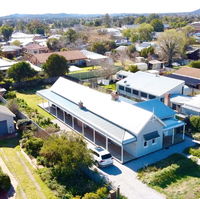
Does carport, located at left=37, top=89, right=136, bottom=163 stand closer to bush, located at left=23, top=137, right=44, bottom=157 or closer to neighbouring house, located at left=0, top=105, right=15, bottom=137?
bush, located at left=23, top=137, right=44, bottom=157

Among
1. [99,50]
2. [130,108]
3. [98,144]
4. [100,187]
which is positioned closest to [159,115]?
[130,108]

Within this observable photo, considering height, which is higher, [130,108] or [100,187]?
[130,108]

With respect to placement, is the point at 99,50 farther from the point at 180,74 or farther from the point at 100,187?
the point at 100,187

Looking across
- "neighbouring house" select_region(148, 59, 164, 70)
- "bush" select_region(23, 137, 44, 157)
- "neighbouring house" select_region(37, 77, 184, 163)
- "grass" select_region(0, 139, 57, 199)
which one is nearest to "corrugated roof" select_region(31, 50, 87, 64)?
"neighbouring house" select_region(148, 59, 164, 70)

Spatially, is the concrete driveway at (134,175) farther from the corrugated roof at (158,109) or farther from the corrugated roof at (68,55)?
the corrugated roof at (68,55)

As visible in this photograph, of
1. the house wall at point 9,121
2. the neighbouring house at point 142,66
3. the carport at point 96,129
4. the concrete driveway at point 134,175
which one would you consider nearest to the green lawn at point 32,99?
the carport at point 96,129

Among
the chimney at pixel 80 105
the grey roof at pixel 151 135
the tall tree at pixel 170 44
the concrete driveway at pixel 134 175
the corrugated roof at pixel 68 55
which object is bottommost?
the concrete driveway at pixel 134 175

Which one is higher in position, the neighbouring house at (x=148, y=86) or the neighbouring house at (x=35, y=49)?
the neighbouring house at (x=35, y=49)
